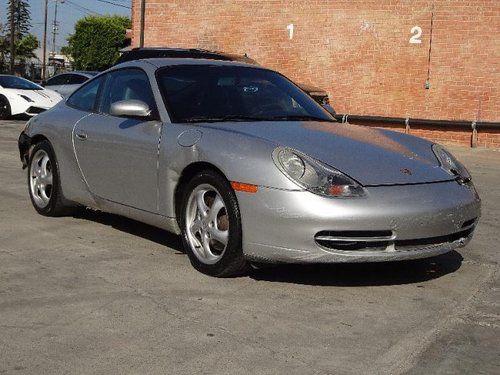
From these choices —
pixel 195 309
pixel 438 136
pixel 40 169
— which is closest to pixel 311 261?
pixel 195 309

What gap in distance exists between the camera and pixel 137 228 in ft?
21.3

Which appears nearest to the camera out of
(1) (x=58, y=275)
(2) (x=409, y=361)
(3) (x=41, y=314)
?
(2) (x=409, y=361)

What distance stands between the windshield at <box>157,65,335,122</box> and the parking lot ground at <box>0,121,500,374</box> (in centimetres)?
105

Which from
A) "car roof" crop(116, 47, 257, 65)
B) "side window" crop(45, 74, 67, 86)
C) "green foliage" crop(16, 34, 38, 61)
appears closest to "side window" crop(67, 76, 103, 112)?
"car roof" crop(116, 47, 257, 65)

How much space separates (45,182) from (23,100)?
41.2ft

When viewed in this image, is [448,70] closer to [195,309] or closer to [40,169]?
[40,169]

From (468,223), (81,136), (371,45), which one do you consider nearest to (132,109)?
(81,136)

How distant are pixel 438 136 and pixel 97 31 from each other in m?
54.8

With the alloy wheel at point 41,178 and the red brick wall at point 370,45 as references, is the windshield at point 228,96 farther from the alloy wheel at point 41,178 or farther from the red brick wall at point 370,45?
the red brick wall at point 370,45

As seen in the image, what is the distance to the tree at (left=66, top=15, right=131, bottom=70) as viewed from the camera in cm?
6719

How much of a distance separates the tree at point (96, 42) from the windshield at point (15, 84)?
47705mm

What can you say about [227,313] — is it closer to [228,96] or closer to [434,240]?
[434,240]

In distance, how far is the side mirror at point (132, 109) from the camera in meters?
5.45

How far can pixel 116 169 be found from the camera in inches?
227
